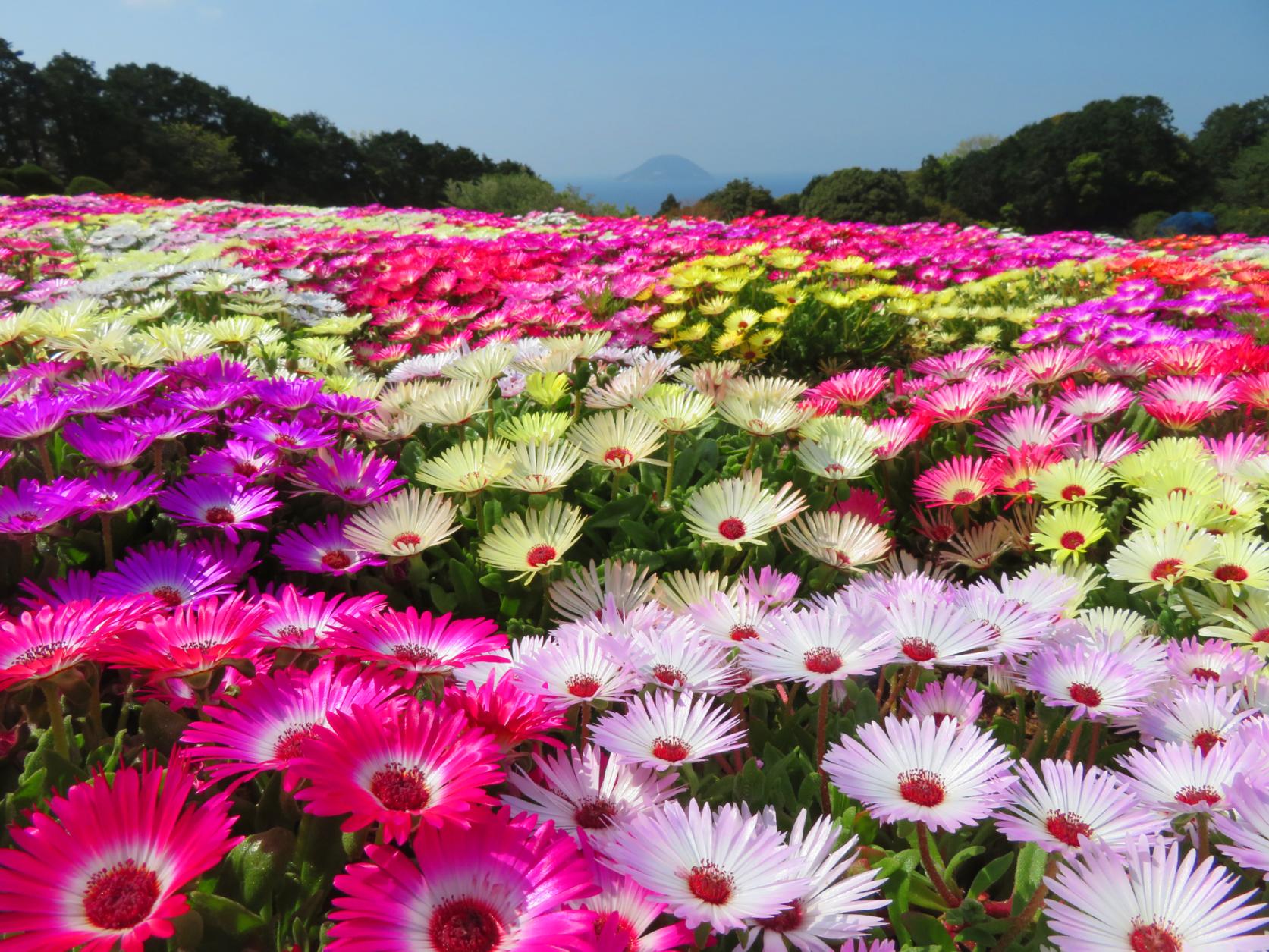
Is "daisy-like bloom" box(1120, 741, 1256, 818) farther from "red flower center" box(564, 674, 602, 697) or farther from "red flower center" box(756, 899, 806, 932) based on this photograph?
"red flower center" box(564, 674, 602, 697)

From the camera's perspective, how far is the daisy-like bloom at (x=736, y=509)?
1518 mm

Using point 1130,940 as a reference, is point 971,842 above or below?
below

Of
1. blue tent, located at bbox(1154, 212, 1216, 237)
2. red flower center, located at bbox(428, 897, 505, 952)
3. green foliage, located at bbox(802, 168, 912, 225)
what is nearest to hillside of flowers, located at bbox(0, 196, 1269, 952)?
red flower center, located at bbox(428, 897, 505, 952)

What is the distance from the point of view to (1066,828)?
32.3 inches

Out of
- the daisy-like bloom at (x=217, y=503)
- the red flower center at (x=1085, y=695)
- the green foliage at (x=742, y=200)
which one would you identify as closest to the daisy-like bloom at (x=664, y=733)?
the red flower center at (x=1085, y=695)

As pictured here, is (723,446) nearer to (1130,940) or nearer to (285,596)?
(285,596)

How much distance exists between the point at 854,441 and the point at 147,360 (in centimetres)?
178

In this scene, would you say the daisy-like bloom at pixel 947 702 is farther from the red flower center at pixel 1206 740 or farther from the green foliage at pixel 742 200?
the green foliage at pixel 742 200

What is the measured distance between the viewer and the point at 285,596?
120cm

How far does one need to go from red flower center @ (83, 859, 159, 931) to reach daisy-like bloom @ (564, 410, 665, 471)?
3.62ft

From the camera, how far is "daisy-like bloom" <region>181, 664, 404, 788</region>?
0.79 m

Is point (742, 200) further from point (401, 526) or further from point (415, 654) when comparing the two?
point (415, 654)

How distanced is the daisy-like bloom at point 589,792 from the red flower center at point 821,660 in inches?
8.8

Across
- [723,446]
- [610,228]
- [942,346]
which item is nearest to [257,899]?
[723,446]
